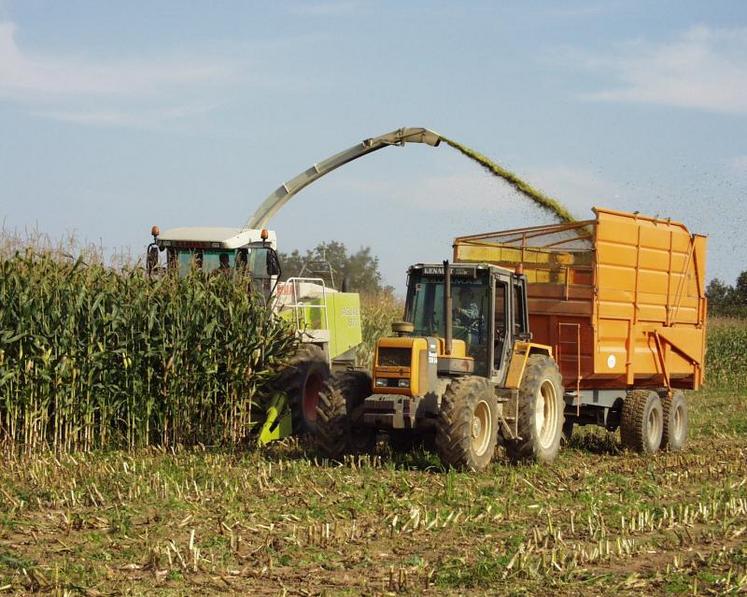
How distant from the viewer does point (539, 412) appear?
1187 cm

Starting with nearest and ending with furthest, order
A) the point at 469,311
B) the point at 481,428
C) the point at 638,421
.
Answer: the point at 481,428 < the point at 469,311 < the point at 638,421

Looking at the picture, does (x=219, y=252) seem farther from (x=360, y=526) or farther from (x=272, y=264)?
(x=360, y=526)

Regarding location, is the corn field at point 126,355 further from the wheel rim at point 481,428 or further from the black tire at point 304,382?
the wheel rim at point 481,428

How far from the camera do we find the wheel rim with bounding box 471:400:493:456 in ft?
34.8

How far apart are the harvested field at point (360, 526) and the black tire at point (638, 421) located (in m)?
1.56

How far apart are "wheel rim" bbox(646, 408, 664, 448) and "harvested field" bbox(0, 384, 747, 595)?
197 cm

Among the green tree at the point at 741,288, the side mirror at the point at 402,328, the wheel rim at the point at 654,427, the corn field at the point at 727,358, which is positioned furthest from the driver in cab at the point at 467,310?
the green tree at the point at 741,288

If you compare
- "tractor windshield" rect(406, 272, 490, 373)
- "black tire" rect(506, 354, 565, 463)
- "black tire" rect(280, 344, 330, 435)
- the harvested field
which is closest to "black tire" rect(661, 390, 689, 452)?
the harvested field

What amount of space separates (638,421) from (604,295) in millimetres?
1726

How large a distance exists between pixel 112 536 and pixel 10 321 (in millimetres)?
4842

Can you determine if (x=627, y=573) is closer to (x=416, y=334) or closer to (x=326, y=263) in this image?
(x=416, y=334)

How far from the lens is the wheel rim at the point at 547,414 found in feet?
38.8

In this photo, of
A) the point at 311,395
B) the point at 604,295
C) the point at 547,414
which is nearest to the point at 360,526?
the point at 547,414

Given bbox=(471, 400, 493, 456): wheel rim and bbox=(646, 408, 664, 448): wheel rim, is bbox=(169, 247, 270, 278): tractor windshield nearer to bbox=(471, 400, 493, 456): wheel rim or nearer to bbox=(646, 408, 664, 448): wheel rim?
bbox=(471, 400, 493, 456): wheel rim
